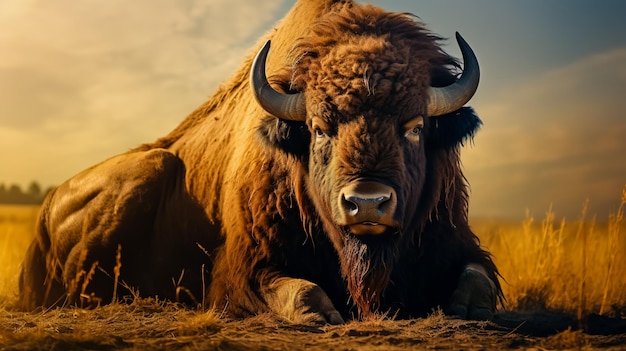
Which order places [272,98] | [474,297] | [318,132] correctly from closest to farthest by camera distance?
[318,132]
[474,297]
[272,98]

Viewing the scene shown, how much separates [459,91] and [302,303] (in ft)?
6.57

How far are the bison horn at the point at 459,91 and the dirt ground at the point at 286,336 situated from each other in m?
1.56

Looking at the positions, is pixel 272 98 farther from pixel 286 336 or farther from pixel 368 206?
pixel 286 336

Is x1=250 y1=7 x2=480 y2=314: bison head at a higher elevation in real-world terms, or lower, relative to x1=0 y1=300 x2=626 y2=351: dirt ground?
higher

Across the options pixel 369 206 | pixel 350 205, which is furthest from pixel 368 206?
pixel 350 205

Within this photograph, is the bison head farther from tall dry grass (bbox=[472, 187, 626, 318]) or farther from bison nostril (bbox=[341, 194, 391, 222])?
tall dry grass (bbox=[472, 187, 626, 318])

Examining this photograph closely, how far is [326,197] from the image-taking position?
18.4ft

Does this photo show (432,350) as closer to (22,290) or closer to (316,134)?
(316,134)

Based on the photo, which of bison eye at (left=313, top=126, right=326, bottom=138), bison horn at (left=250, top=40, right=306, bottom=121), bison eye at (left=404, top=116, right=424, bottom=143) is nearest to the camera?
bison eye at (left=404, top=116, right=424, bottom=143)

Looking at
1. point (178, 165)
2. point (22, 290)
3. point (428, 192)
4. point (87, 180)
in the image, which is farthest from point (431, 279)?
point (22, 290)

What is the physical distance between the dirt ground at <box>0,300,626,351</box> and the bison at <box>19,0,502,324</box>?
400mm

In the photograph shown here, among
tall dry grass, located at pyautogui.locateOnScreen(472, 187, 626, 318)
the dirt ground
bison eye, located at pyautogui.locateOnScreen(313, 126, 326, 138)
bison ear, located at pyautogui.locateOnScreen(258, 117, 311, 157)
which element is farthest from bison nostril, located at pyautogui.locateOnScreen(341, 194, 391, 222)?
tall dry grass, located at pyautogui.locateOnScreen(472, 187, 626, 318)

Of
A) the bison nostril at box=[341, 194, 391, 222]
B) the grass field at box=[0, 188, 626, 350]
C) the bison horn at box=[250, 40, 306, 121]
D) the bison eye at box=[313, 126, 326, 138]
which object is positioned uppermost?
the bison horn at box=[250, 40, 306, 121]

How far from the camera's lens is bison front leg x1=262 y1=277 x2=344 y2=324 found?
5.34 metres
